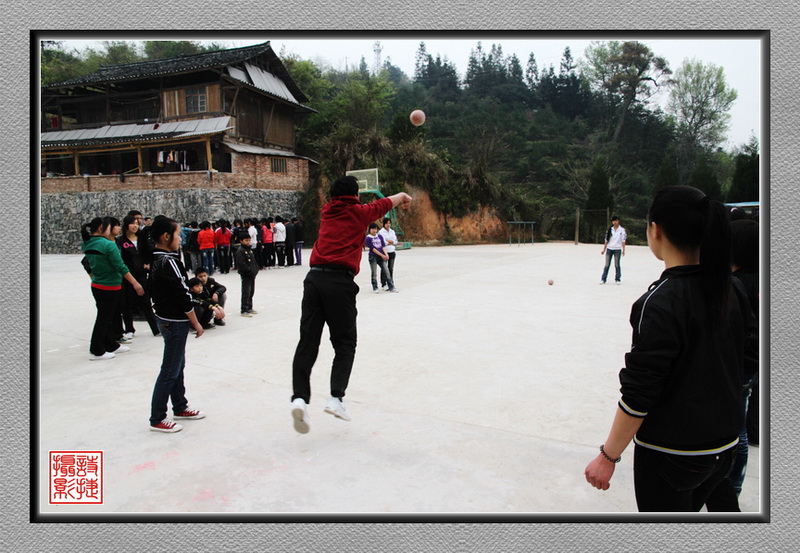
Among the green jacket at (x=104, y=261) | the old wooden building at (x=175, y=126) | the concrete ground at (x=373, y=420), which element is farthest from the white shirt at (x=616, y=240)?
the old wooden building at (x=175, y=126)

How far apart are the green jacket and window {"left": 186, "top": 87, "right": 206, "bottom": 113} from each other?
21.5 meters

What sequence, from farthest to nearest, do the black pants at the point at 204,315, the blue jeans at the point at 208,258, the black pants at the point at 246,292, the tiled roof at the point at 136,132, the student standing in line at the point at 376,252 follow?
the tiled roof at the point at 136,132 → the blue jeans at the point at 208,258 → the student standing in line at the point at 376,252 → the black pants at the point at 246,292 → the black pants at the point at 204,315

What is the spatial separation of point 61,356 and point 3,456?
159 inches

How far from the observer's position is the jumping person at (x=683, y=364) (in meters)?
1.59

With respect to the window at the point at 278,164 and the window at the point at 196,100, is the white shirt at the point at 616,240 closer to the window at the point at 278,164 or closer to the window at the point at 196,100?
the window at the point at 278,164

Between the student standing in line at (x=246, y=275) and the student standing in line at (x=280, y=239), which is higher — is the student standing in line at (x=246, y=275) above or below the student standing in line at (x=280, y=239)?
below

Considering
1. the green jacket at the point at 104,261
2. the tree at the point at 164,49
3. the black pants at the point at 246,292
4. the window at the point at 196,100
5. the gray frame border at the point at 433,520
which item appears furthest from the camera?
the tree at the point at 164,49

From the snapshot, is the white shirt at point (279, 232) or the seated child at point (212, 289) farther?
the white shirt at point (279, 232)

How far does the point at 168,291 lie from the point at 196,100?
24123 millimetres

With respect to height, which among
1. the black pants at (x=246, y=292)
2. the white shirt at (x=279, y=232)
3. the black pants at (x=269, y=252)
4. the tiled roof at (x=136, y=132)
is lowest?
the black pants at (x=246, y=292)

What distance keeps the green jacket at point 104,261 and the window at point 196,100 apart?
21457 millimetres

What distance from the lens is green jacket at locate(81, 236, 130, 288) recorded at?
206 inches

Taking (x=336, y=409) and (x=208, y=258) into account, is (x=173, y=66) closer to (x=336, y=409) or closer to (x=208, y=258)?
(x=208, y=258)

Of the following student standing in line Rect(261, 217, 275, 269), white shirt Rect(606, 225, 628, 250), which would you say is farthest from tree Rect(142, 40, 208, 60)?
white shirt Rect(606, 225, 628, 250)
